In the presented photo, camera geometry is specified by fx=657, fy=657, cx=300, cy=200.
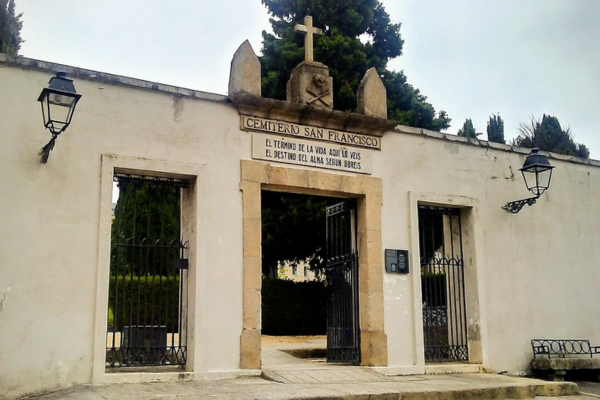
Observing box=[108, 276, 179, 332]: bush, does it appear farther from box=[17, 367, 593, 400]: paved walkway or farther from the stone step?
the stone step

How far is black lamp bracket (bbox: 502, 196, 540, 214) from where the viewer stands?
34.3ft

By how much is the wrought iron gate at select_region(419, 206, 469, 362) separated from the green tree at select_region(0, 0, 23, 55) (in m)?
15.5

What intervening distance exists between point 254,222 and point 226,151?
3.28 ft

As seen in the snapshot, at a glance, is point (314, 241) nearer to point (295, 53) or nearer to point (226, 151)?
point (295, 53)

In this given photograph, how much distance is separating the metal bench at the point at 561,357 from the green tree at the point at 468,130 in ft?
56.6

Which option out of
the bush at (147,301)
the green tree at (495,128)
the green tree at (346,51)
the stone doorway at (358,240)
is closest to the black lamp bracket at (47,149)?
the bush at (147,301)

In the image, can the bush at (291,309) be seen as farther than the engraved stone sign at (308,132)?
Yes

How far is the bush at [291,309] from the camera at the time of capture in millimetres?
17469

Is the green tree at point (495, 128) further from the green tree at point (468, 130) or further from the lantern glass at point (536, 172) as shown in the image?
the lantern glass at point (536, 172)

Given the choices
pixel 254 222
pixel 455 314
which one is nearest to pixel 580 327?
pixel 455 314

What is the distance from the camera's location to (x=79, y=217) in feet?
24.8

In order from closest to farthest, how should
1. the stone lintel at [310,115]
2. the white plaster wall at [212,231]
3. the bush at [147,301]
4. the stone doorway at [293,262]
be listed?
the white plaster wall at [212,231] < the bush at [147,301] < the stone lintel at [310,115] < the stone doorway at [293,262]

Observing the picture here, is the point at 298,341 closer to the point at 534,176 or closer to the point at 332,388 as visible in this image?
the point at 534,176

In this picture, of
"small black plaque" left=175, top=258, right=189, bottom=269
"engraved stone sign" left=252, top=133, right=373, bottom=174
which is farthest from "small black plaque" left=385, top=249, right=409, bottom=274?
"small black plaque" left=175, top=258, right=189, bottom=269
